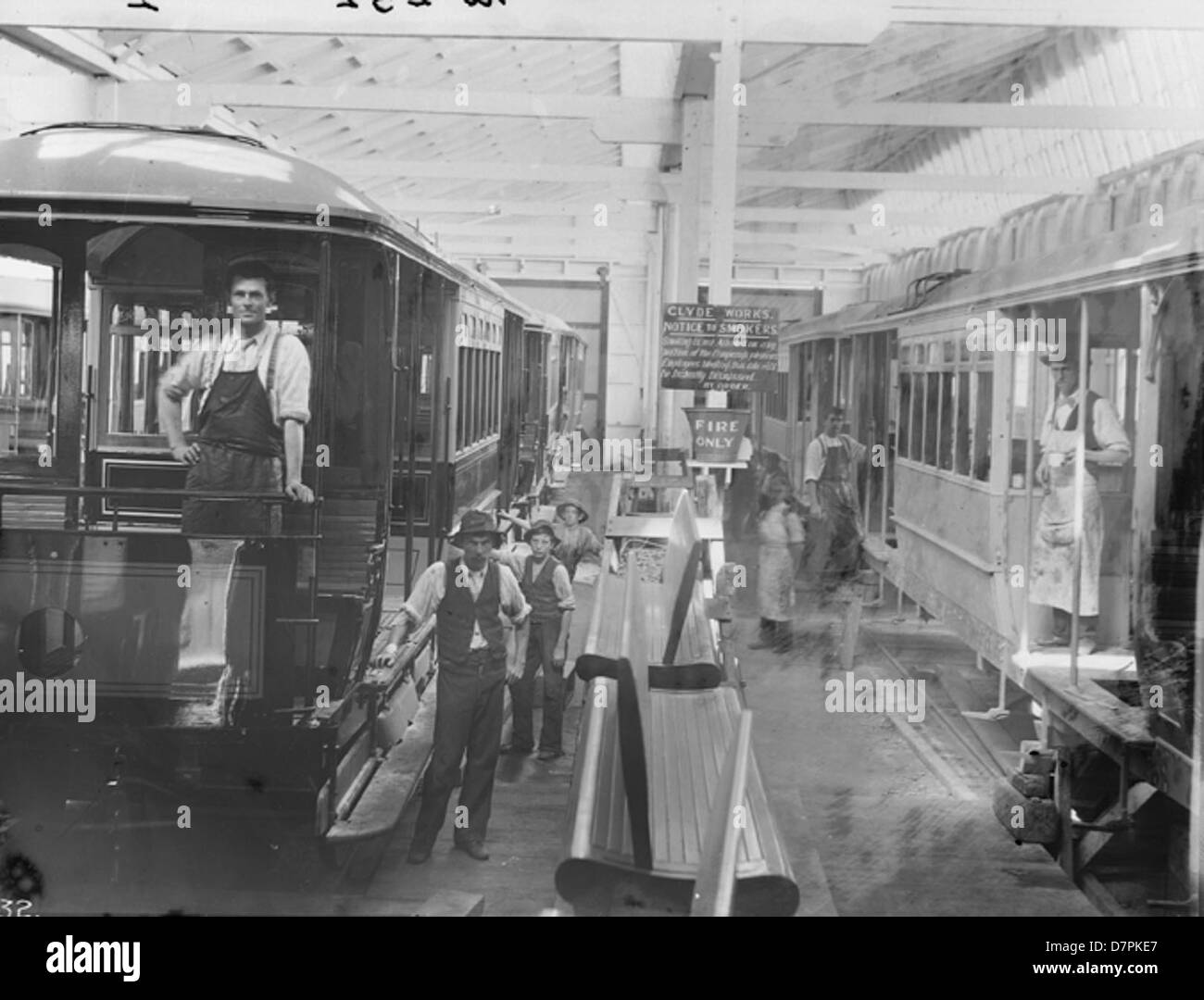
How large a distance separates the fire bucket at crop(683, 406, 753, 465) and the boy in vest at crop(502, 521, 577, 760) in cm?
82

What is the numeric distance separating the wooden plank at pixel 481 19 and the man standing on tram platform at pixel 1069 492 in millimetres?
1397

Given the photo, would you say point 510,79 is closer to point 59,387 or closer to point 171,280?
point 171,280

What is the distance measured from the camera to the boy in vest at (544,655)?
397cm

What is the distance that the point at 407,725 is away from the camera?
3951 millimetres

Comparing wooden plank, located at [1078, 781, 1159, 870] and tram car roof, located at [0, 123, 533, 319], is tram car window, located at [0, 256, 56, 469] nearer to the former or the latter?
tram car roof, located at [0, 123, 533, 319]

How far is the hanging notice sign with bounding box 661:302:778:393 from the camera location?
436 centimetres

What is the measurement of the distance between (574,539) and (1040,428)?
182 cm

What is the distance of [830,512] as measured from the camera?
19.0 ft

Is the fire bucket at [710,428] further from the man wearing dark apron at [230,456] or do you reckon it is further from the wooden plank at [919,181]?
the wooden plank at [919,181]

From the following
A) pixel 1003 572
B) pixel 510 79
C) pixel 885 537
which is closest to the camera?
pixel 510 79

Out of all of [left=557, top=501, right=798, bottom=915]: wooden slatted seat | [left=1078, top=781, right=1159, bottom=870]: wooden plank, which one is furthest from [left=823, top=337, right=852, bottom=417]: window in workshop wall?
[left=557, top=501, right=798, bottom=915]: wooden slatted seat

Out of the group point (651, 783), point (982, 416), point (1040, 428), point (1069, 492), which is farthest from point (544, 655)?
point (982, 416)
